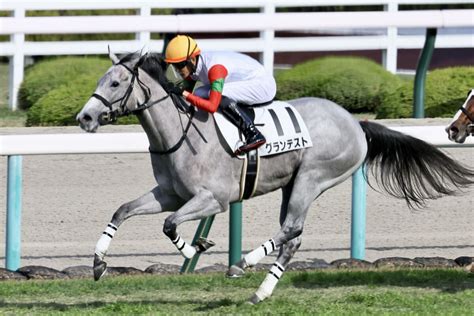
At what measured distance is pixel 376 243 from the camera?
9.15m

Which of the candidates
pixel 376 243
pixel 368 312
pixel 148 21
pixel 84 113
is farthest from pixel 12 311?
pixel 148 21

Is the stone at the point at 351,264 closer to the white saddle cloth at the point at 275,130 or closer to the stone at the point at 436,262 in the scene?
the stone at the point at 436,262

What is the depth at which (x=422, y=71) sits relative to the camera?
943cm

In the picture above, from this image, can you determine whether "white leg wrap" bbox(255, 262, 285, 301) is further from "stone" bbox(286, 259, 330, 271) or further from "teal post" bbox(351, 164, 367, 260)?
"teal post" bbox(351, 164, 367, 260)

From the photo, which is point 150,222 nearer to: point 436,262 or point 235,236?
point 235,236

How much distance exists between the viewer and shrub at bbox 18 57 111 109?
13031mm

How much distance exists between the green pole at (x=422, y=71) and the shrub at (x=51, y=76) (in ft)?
12.7

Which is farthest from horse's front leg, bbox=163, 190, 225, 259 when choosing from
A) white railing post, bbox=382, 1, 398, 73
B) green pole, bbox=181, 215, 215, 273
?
white railing post, bbox=382, 1, 398, 73

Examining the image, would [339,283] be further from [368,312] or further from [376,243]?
[376,243]

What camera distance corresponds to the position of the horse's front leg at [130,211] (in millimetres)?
6691

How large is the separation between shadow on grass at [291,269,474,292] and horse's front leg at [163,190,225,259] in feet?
3.26

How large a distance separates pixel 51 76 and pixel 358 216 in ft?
18.7

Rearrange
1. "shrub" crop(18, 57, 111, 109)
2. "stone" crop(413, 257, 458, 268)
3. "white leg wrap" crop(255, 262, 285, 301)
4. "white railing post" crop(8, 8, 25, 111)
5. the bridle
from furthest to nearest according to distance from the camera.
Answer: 1. "white railing post" crop(8, 8, 25, 111)
2. "shrub" crop(18, 57, 111, 109)
3. "stone" crop(413, 257, 458, 268)
4. "white leg wrap" crop(255, 262, 285, 301)
5. the bridle

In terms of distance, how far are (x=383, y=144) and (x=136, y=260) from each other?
6.46 feet
